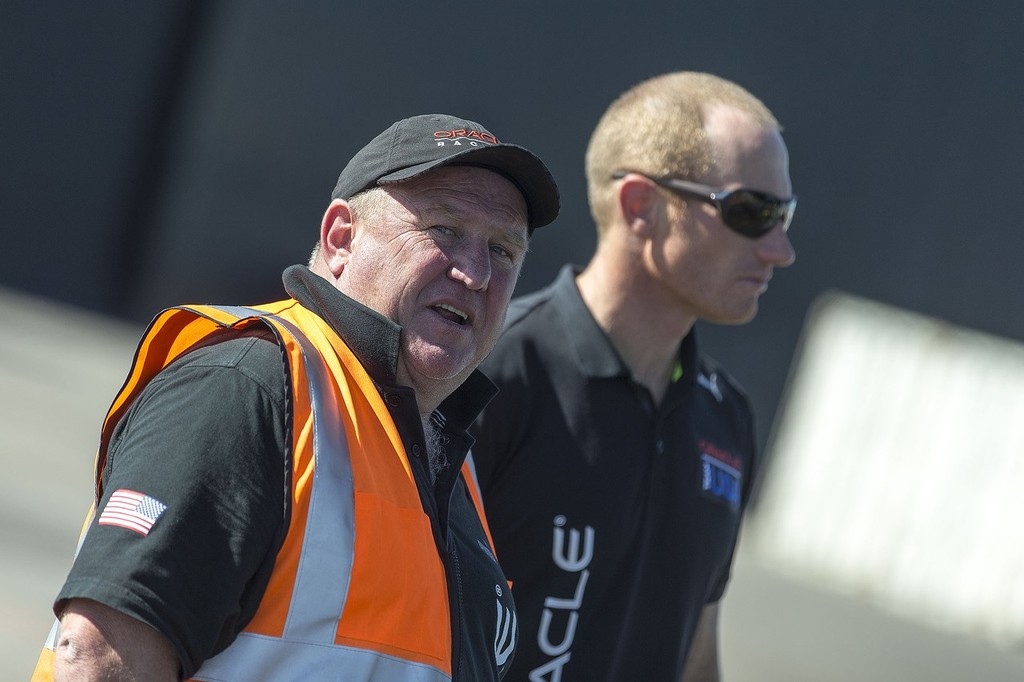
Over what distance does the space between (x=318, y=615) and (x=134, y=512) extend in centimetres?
27

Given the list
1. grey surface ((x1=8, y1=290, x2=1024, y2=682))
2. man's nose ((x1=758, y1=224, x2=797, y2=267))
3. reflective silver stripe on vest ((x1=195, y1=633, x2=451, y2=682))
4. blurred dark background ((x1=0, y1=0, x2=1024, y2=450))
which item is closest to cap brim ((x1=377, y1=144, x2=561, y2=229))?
reflective silver stripe on vest ((x1=195, y1=633, x2=451, y2=682))

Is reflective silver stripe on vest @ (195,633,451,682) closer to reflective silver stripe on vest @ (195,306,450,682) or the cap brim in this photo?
reflective silver stripe on vest @ (195,306,450,682)

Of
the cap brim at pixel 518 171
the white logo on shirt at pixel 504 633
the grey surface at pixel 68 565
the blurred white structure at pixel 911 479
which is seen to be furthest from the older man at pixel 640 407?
the blurred white structure at pixel 911 479

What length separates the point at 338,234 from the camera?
6.51 ft

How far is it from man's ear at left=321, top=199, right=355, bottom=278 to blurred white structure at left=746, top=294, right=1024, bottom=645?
8081 mm

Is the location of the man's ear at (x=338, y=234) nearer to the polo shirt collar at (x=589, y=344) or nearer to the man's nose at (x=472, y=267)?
the man's nose at (x=472, y=267)

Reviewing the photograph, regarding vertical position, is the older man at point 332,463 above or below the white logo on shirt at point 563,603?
above

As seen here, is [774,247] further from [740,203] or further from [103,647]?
[103,647]

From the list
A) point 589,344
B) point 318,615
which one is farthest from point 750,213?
point 318,615

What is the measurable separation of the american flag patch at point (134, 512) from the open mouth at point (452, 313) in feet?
2.13

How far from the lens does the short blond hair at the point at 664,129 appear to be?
9.69 feet

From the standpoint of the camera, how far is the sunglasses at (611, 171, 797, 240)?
292cm

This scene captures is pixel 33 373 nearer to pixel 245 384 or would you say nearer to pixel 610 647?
pixel 610 647

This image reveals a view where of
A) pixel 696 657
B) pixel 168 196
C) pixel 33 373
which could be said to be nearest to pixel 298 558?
pixel 696 657
